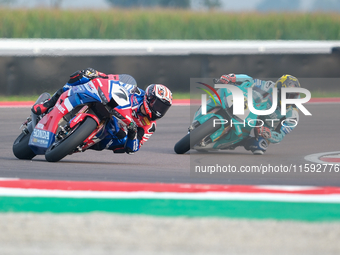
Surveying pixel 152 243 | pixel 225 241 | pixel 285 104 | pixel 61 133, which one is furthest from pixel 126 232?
pixel 285 104

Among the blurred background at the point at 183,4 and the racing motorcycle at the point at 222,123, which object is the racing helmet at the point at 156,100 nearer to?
the racing motorcycle at the point at 222,123

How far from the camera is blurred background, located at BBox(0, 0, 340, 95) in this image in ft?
43.8

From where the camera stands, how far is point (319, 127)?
10.9 meters

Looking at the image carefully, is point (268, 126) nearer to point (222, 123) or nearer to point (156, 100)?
point (222, 123)

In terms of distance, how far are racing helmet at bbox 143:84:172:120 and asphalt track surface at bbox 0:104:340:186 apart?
2.19ft

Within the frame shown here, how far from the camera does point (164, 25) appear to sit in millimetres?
20938

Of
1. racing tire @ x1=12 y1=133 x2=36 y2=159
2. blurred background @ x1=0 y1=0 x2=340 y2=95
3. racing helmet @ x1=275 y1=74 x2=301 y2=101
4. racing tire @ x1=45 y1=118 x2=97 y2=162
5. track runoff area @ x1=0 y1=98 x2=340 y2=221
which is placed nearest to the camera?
track runoff area @ x1=0 y1=98 x2=340 y2=221

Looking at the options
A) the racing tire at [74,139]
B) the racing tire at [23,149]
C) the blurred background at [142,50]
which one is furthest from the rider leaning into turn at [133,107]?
the blurred background at [142,50]

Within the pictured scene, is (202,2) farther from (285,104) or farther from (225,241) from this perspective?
(225,241)

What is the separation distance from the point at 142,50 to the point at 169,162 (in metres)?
7.32

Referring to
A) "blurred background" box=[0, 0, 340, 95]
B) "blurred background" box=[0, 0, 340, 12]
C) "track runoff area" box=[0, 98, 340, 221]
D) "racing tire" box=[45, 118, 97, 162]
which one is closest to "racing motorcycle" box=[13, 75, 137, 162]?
"racing tire" box=[45, 118, 97, 162]

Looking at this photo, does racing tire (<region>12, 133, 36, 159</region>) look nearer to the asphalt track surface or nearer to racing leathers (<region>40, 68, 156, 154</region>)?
the asphalt track surface

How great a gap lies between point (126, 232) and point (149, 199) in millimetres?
750

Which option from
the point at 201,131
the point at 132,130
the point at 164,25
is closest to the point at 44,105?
the point at 132,130
